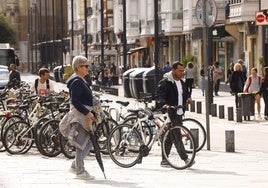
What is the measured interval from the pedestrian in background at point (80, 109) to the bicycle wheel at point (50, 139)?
Answer: 11.3 feet

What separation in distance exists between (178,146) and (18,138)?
440 centimetres

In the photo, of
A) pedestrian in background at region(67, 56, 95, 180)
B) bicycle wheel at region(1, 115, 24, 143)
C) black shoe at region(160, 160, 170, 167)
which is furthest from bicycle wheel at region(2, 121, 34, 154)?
pedestrian in background at region(67, 56, 95, 180)

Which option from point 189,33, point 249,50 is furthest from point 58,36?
point 249,50

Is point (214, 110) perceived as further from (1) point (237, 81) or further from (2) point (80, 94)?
(2) point (80, 94)

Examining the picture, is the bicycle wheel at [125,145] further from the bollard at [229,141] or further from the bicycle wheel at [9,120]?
the bicycle wheel at [9,120]

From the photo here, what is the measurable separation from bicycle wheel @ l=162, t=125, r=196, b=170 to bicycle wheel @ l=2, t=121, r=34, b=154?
379 centimetres

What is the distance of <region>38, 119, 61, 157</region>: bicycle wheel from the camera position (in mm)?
17203

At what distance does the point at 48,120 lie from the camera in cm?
1755

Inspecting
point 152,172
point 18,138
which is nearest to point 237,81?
point 18,138

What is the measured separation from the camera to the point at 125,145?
604 inches

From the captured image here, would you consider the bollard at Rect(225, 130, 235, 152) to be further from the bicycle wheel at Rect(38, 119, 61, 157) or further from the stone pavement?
the bicycle wheel at Rect(38, 119, 61, 157)

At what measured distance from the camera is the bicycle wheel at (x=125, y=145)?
1527cm

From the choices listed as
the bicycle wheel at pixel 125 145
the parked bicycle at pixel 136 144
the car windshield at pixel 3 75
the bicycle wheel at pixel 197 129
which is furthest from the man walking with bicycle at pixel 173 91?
the car windshield at pixel 3 75

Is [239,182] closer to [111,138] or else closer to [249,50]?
[111,138]
